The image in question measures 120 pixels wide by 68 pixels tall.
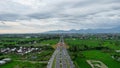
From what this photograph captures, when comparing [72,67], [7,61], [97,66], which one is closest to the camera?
[72,67]

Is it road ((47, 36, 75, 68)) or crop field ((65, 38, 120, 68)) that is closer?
road ((47, 36, 75, 68))

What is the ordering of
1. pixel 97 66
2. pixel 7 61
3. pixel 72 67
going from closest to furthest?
pixel 72 67 → pixel 97 66 → pixel 7 61

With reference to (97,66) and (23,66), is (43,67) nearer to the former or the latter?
(23,66)

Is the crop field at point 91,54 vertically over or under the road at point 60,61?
under

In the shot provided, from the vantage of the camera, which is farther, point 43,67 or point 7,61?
point 7,61

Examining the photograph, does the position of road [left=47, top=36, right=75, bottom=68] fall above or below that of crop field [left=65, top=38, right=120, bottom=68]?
above

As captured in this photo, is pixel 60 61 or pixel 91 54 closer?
pixel 60 61

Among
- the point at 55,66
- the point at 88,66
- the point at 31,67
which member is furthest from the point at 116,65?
the point at 31,67

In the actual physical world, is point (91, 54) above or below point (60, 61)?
below

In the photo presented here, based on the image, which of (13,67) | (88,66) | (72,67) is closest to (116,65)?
(88,66)

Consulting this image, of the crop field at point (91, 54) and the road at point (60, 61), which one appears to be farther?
the crop field at point (91, 54)
